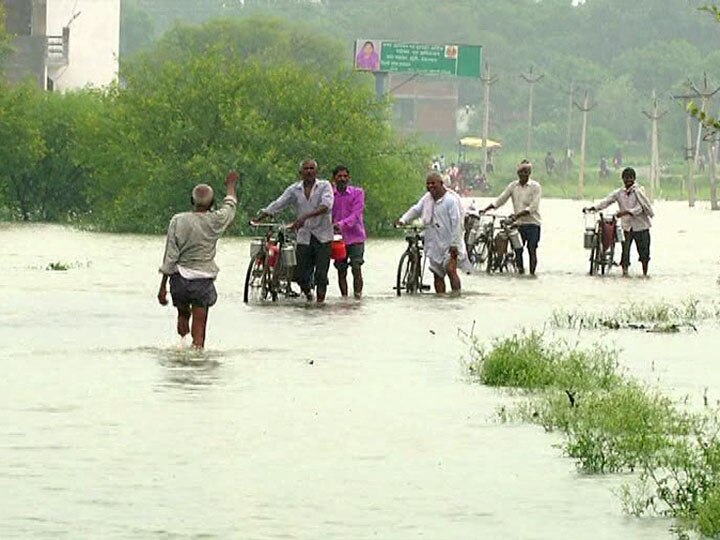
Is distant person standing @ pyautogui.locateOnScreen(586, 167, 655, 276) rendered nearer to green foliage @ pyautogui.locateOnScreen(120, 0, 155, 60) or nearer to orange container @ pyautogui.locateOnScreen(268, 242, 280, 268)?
orange container @ pyautogui.locateOnScreen(268, 242, 280, 268)

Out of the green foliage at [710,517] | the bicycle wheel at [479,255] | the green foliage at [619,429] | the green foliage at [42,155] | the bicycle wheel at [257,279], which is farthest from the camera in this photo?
the green foliage at [42,155]

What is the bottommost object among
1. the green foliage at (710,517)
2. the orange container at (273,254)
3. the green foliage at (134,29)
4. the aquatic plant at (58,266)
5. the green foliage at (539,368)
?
the aquatic plant at (58,266)

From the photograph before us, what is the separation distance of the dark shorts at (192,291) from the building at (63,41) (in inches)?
2373

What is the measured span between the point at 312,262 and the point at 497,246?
7819 mm

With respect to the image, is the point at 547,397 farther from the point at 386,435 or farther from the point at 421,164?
the point at 421,164

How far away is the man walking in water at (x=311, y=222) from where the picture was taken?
84.4 ft

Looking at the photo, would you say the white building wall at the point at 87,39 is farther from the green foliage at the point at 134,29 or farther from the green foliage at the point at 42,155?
the green foliage at the point at 134,29

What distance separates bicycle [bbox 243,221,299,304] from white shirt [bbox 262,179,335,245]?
20 cm

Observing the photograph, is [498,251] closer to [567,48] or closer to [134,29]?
[134,29]

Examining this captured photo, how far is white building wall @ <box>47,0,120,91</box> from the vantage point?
90125 mm

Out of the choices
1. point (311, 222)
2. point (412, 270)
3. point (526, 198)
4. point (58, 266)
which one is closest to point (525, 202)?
point (526, 198)

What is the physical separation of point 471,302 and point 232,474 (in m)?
15.1

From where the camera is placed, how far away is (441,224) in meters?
27.8

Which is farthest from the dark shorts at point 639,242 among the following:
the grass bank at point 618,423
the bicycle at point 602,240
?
the grass bank at point 618,423
